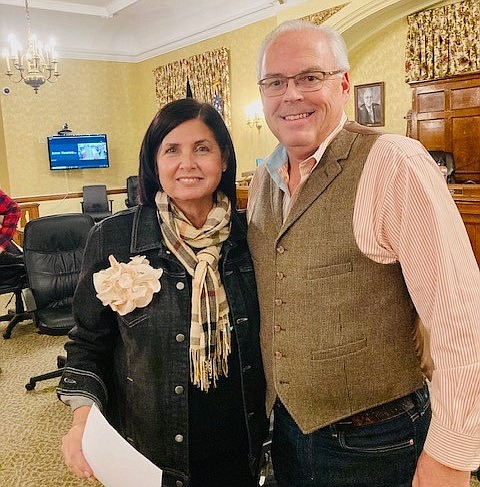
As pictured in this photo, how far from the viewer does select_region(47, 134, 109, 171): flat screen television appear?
30.1 ft

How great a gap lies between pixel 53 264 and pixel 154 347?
278 centimetres

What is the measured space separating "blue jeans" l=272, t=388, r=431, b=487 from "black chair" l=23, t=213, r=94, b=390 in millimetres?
2573

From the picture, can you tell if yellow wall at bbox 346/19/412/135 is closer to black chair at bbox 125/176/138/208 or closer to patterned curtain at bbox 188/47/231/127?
patterned curtain at bbox 188/47/231/127

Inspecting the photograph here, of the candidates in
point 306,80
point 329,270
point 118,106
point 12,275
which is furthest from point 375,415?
point 118,106

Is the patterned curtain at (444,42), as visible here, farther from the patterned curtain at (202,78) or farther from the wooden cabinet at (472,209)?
the patterned curtain at (202,78)

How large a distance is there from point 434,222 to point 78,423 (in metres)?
0.91

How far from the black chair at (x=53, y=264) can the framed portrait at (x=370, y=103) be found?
4150mm

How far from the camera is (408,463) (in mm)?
1225

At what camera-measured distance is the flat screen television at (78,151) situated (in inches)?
361

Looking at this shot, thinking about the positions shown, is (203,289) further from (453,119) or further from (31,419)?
(453,119)

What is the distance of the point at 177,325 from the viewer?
1.29 meters

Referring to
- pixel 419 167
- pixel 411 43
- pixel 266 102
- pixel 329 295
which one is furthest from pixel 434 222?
pixel 411 43

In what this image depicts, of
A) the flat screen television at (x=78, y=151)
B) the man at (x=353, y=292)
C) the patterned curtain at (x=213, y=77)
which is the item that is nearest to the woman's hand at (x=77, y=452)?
the man at (x=353, y=292)

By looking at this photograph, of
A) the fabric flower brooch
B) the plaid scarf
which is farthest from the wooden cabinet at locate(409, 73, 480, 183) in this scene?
the fabric flower brooch
